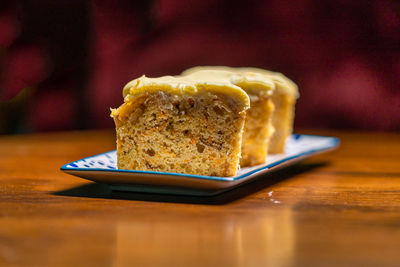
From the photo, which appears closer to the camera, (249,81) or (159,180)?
(159,180)

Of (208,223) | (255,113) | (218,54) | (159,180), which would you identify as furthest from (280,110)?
(218,54)

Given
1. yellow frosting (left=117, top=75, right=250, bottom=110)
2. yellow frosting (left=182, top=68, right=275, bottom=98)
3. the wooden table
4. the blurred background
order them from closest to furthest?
the wooden table < yellow frosting (left=117, top=75, right=250, bottom=110) < yellow frosting (left=182, top=68, right=275, bottom=98) < the blurred background

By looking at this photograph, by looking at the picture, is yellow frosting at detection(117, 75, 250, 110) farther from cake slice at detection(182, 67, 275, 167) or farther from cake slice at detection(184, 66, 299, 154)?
cake slice at detection(184, 66, 299, 154)

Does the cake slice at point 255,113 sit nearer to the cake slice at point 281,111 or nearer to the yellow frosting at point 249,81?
the yellow frosting at point 249,81

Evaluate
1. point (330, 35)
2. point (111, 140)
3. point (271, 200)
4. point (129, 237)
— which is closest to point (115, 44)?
point (111, 140)

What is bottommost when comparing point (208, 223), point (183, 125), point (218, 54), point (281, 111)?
point (208, 223)

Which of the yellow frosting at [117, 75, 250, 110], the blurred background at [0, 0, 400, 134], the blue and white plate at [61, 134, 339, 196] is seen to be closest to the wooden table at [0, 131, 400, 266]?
the blue and white plate at [61, 134, 339, 196]

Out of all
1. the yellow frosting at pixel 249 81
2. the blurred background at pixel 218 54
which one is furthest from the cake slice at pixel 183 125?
the blurred background at pixel 218 54

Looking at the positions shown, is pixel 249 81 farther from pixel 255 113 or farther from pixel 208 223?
pixel 208 223
